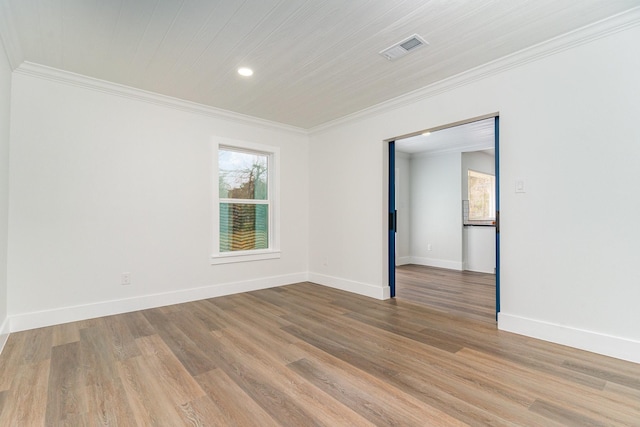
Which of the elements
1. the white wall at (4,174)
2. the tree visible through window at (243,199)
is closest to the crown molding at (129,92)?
the white wall at (4,174)

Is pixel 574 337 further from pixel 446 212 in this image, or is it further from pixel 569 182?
pixel 446 212

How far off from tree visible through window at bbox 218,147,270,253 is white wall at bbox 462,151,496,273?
4.13m

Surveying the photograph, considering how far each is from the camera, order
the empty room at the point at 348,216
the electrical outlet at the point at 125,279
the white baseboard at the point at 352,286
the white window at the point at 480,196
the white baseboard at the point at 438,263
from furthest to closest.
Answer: the white window at the point at 480,196
the white baseboard at the point at 438,263
the white baseboard at the point at 352,286
the electrical outlet at the point at 125,279
the empty room at the point at 348,216

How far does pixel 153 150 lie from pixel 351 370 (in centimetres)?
327

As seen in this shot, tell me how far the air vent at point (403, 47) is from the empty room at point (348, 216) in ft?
0.06

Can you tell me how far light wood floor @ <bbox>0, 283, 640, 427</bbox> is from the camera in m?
1.65

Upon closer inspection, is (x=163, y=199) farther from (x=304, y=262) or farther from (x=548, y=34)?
(x=548, y=34)

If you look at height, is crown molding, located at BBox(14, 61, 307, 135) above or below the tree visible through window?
above

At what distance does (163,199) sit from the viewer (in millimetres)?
3740

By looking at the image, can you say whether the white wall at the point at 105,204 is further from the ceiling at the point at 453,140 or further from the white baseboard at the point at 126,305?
the ceiling at the point at 453,140

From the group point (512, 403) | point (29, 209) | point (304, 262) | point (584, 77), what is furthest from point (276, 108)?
point (512, 403)

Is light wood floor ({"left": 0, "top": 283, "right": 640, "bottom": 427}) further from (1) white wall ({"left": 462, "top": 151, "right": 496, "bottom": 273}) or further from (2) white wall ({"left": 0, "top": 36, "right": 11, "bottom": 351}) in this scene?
(1) white wall ({"left": 462, "top": 151, "right": 496, "bottom": 273})

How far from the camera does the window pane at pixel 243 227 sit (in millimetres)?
4340

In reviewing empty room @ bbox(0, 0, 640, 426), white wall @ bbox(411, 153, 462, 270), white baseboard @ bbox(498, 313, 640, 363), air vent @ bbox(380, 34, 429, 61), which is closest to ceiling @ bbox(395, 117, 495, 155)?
white wall @ bbox(411, 153, 462, 270)
